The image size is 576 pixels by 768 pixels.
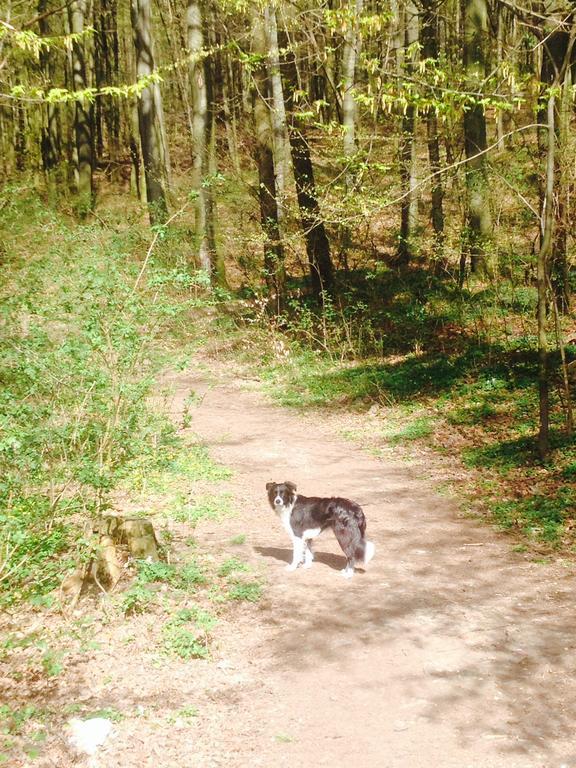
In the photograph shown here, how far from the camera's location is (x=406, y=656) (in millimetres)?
4938

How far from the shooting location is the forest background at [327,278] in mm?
6875

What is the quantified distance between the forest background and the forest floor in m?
1.10

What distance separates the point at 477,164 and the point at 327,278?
4474 mm

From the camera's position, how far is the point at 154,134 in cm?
1909

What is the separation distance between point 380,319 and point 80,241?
8.61 m

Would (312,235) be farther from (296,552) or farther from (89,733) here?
(89,733)

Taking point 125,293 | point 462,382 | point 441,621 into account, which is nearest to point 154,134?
point 462,382

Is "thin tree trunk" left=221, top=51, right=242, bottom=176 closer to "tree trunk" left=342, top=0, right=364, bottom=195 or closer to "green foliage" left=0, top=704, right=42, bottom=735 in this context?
"tree trunk" left=342, top=0, right=364, bottom=195

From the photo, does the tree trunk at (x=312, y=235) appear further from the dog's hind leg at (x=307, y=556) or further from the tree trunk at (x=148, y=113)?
the dog's hind leg at (x=307, y=556)

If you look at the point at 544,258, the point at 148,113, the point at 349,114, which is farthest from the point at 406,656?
the point at 148,113

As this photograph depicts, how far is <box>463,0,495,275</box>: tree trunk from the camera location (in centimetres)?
1304

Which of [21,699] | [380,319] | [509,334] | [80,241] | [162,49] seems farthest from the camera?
[162,49]

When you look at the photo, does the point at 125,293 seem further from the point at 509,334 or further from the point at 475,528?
the point at 509,334

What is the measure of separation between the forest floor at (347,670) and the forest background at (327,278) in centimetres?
110
